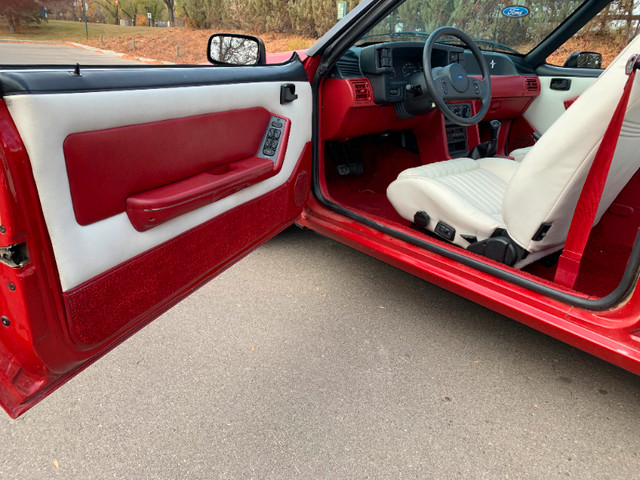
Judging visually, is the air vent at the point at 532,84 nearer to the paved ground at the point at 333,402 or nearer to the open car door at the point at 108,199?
the paved ground at the point at 333,402

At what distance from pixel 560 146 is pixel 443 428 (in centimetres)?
102

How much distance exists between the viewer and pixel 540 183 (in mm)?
1527

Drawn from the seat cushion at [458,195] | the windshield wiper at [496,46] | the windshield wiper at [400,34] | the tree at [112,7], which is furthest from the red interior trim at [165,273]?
the windshield wiper at [496,46]

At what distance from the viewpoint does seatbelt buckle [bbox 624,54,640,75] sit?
1.18 metres

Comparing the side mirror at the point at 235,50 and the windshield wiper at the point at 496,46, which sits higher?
the windshield wiper at the point at 496,46

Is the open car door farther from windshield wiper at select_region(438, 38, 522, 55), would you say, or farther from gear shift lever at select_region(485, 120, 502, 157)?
gear shift lever at select_region(485, 120, 502, 157)

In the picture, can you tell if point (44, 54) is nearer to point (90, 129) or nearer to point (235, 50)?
point (90, 129)

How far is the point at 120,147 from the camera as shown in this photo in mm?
1151

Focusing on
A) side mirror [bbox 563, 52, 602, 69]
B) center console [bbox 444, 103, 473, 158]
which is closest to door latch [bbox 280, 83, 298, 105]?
center console [bbox 444, 103, 473, 158]

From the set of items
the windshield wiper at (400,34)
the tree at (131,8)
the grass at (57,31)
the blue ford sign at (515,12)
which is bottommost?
the grass at (57,31)

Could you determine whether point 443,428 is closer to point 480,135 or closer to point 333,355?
point 333,355

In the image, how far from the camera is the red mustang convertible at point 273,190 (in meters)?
1.01

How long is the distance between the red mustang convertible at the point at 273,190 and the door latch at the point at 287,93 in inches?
0.6

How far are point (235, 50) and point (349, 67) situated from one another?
2.01 ft
